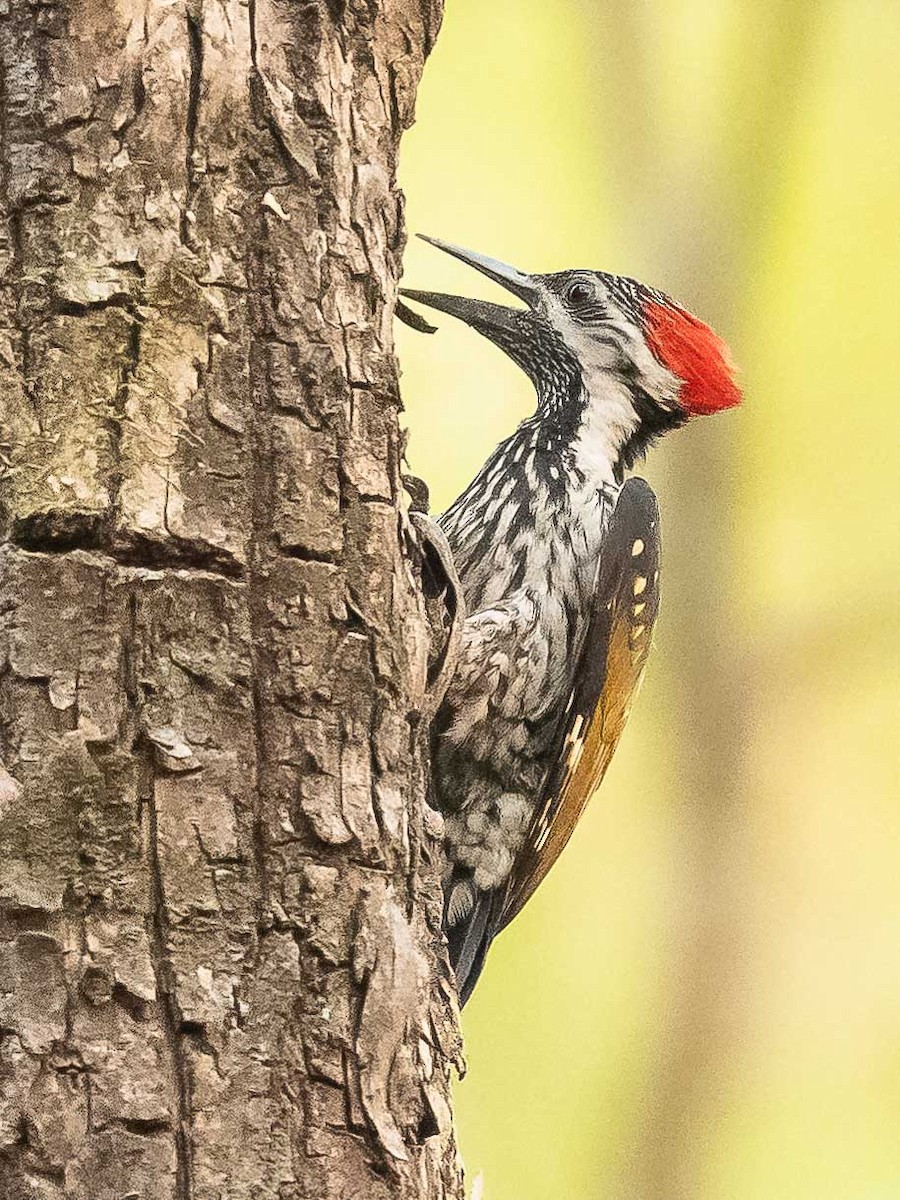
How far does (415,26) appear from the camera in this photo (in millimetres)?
1773

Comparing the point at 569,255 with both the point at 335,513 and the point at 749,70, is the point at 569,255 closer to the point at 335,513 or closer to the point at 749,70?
the point at 749,70

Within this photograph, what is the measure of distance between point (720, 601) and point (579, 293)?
183 cm

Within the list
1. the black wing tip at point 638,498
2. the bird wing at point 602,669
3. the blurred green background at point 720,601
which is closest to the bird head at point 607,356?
the black wing tip at point 638,498

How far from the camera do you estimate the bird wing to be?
266 centimetres

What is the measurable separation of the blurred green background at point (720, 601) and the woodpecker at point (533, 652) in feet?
5.22

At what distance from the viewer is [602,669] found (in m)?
2.67

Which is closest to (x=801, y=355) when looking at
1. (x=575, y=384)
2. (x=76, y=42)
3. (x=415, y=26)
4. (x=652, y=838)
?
(x=652, y=838)

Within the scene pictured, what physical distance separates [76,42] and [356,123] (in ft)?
1.11

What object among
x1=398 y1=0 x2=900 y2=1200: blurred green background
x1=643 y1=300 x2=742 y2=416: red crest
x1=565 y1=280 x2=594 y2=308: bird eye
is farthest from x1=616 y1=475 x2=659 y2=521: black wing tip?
x1=398 y1=0 x2=900 y2=1200: blurred green background

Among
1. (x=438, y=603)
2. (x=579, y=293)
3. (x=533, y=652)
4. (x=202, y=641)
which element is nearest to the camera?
(x=202, y=641)

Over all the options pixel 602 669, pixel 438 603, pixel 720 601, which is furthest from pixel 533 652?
pixel 720 601

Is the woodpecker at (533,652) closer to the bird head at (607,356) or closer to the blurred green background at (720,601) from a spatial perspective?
the bird head at (607,356)

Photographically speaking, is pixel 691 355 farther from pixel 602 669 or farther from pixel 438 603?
pixel 438 603

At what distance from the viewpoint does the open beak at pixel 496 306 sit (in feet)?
9.92
